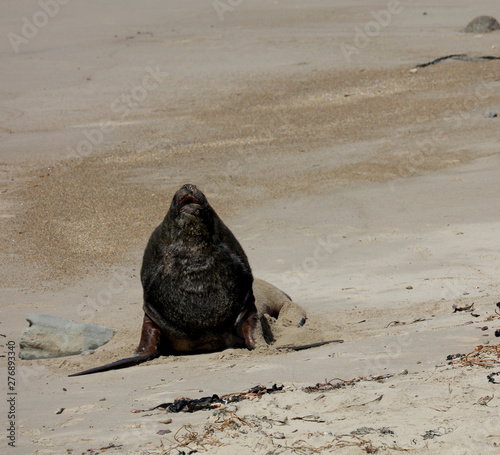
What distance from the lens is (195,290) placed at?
614 cm

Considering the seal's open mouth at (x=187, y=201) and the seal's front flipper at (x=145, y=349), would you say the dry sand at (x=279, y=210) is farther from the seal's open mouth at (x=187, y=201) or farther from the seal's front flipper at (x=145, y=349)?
the seal's open mouth at (x=187, y=201)

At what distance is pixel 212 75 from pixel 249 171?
705cm

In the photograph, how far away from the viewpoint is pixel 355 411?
4.01 meters

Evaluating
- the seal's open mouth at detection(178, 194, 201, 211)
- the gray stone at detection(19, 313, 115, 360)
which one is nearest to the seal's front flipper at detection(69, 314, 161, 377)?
the gray stone at detection(19, 313, 115, 360)

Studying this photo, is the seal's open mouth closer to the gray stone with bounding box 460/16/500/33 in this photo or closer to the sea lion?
the sea lion

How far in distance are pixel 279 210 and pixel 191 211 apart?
190 inches

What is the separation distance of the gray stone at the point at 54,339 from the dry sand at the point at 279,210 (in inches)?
9.1

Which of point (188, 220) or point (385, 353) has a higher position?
point (188, 220)

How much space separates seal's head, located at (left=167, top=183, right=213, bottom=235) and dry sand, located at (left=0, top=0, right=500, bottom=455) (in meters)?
1.05

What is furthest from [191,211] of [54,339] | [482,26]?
[482,26]

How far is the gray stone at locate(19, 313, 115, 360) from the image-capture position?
644 cm

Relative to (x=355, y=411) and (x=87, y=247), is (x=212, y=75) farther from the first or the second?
(x=355, y=411)

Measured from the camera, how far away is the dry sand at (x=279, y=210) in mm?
4113


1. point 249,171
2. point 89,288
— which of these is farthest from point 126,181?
point 89,288
